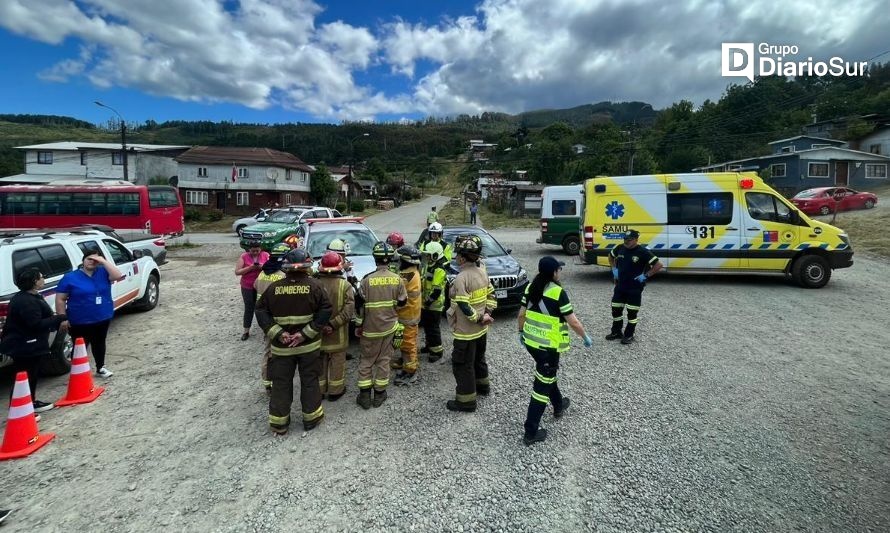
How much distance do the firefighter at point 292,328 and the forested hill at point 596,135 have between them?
26.9 metres

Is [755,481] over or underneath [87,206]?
underneath

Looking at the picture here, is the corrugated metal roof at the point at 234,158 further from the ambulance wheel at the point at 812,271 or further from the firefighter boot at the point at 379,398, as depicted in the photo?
the firefighter boot at the point at 379,398

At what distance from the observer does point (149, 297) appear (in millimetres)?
8773

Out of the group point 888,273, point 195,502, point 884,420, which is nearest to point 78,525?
point 195,502

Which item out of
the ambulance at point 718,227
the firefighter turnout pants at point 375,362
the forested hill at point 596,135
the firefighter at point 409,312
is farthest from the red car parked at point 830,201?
the firefighter turnout pants at point 375,362

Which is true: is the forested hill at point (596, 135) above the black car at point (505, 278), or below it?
above

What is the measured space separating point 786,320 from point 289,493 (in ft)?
27.6

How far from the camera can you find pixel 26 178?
45156 millimetres

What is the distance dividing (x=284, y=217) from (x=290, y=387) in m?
20.6

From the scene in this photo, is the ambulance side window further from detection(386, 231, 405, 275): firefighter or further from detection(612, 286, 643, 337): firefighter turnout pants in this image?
detection(386, 231, 405, 275): firefighter

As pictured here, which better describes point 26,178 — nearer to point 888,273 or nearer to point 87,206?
point 87,206

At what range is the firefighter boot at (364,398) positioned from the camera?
453 cm

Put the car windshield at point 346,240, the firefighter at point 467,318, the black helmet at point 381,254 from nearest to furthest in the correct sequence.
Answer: the firefighter at point 467,318 < the black helmet at point 381,254 < the car windshield at point 346,240

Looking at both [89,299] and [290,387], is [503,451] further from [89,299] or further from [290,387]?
[89,299]
